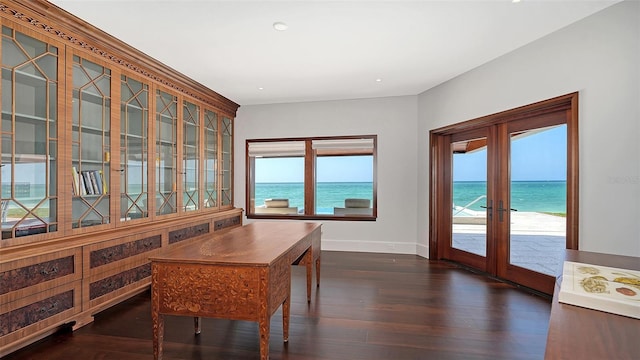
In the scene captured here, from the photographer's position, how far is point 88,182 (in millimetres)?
2777

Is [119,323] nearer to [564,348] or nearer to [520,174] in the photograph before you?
[564,348]

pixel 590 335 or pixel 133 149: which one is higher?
pixel 133 149

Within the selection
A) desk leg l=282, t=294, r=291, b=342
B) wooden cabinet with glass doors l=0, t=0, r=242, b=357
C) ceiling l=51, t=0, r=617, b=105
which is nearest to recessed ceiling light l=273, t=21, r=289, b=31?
ceiling l=51, t=0, r=617, b=105

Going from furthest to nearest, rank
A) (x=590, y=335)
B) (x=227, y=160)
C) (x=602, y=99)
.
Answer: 1. (x=227, y=160)
2. (x=602, y=99)
3. (x=590, y=335)

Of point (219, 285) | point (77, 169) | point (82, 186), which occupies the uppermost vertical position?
point (77, 169)

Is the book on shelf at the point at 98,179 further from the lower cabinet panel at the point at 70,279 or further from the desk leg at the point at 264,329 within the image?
the desk leg at the point at 264,329

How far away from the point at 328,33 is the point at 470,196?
9.54 ft

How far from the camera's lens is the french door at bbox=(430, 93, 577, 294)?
10.4ft

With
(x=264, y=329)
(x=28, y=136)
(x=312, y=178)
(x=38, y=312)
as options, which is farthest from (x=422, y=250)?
(x=28, y=136)

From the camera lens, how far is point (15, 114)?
2201 millimetres

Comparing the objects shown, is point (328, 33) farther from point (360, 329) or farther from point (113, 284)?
point (113, 284)

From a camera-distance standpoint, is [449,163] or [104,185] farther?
[449,163]

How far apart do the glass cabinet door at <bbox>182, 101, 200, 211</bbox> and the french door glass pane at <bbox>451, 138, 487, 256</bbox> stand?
3667 millimetres

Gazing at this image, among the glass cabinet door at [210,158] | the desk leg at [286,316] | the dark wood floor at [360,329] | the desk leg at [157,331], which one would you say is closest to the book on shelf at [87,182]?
the dark wood floor at [360,329]
